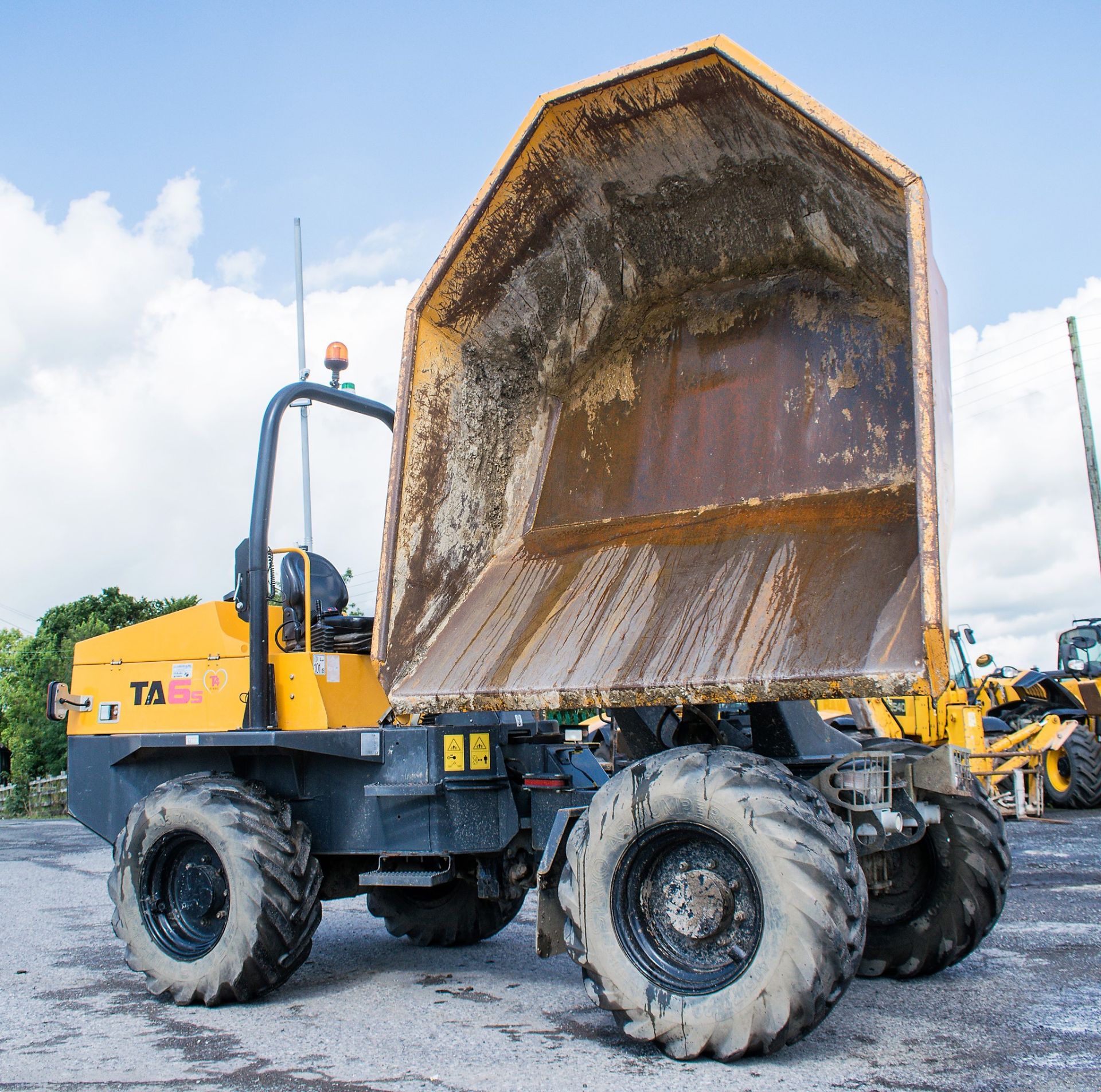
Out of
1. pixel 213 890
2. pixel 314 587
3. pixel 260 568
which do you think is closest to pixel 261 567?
pixel 260 568

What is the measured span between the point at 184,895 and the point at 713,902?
2.80 metres

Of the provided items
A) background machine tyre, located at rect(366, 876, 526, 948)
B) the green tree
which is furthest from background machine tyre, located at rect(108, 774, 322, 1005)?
the green tree

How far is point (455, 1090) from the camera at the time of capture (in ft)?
11.9

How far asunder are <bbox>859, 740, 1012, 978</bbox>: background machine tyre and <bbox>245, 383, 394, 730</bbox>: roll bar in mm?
2890

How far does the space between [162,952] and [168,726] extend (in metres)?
1.12

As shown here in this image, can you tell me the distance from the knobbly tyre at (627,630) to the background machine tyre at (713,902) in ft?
0.04

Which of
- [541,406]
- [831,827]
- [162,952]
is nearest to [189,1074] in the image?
[162,952]

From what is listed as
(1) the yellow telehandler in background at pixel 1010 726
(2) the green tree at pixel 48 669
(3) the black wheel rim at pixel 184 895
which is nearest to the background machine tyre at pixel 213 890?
(3) the black wheel rim at pixel 184 895

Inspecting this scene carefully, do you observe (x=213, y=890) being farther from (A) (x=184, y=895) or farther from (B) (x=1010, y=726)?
(B) (x=1010, y=726)

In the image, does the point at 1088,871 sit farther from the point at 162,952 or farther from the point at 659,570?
the point at 162,952

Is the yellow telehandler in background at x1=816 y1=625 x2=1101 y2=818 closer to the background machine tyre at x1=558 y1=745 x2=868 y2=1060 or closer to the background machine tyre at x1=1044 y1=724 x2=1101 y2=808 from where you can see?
the background machine tyre at x1=1044 y1=724 x2=1101 y2=808

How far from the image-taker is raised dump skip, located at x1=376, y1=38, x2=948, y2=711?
4.30 m

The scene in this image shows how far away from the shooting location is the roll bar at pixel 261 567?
5.42 m

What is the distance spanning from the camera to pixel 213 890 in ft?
17.3
